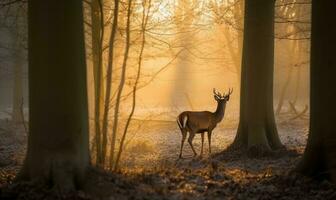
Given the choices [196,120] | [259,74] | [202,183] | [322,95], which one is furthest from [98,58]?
[196,120]

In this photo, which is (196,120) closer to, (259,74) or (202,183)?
(259,74)

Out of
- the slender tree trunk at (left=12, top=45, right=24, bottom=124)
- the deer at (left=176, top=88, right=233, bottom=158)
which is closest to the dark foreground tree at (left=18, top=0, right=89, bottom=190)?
the deer at (left=176, top=88, right=233, bottom=158)

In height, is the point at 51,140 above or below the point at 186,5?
below

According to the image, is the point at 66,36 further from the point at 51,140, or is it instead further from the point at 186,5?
the point at 186,5

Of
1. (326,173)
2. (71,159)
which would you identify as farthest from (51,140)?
(326,173)

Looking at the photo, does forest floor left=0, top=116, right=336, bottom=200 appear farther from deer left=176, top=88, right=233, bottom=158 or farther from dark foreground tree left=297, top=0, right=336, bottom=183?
deer left=176, top=88, right=233, bottom=158

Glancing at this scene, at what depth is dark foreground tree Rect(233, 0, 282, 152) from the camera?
41.1 ft

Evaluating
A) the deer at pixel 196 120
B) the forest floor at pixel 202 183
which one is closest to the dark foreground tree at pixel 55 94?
the forest floor at pixel 202 183

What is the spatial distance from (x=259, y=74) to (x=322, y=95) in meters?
5.46

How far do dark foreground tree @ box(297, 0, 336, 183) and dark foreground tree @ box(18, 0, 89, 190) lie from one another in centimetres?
354

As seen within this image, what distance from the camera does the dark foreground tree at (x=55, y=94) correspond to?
6.40 meters

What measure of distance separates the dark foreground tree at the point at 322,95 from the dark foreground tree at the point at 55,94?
11.6 ft

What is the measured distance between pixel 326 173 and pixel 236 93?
126 ft

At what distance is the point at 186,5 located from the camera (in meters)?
15.8
